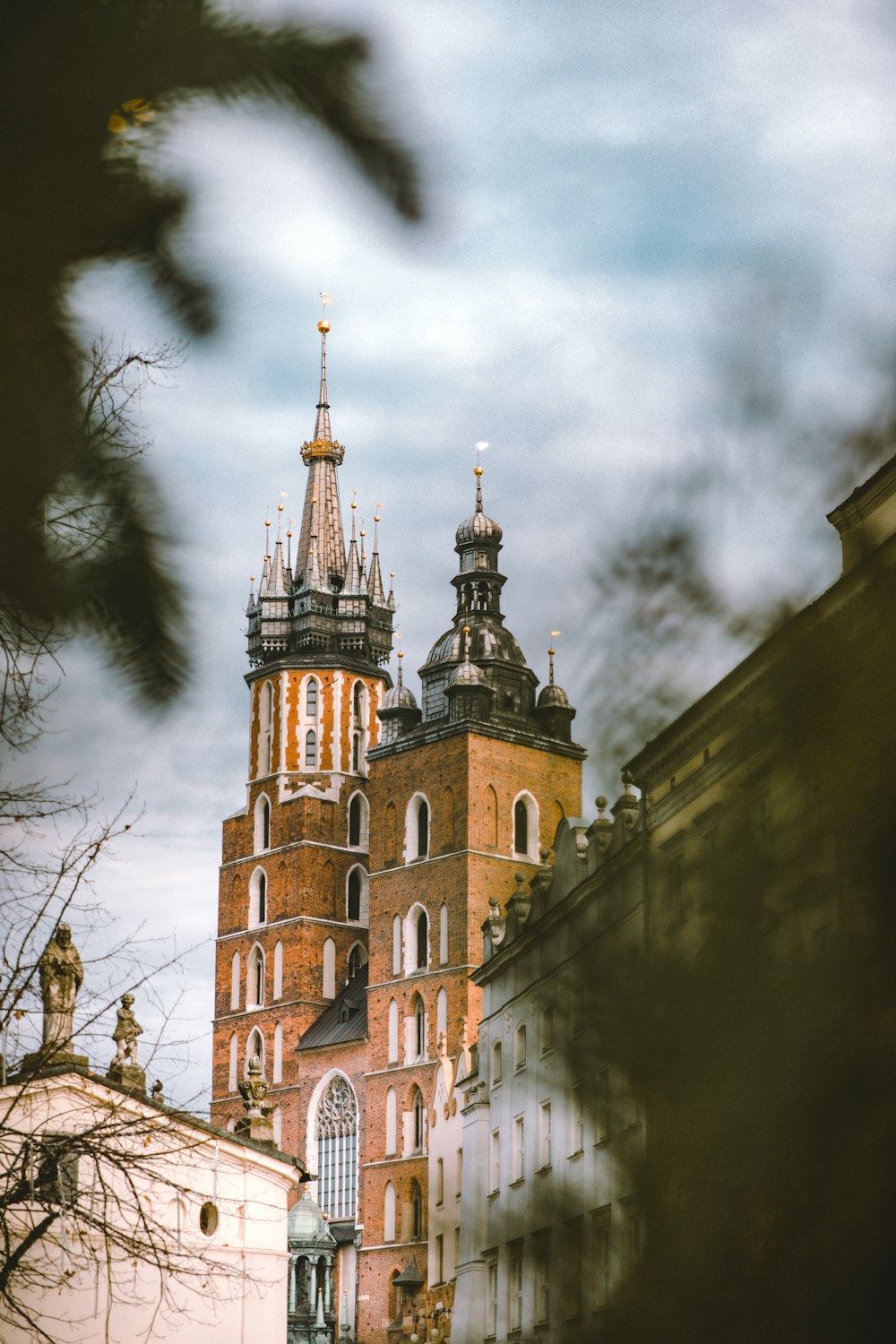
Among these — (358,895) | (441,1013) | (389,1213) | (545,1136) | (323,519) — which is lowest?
(545,1136)

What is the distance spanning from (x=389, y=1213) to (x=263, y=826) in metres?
14.4

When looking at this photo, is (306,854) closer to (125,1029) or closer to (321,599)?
(321,599)

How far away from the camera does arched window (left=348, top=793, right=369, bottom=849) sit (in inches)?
2365

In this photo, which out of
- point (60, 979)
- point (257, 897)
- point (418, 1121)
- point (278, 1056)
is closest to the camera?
point (60, 979)

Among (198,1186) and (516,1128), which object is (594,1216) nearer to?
(516,1128)

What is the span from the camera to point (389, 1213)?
50.6 meters

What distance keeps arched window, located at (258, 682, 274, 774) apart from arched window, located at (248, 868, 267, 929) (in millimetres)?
3347

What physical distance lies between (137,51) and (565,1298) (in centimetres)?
173

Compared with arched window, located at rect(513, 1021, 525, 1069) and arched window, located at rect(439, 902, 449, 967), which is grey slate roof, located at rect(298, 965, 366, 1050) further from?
arched window, located at rect(513, 1021, 525, 1069)

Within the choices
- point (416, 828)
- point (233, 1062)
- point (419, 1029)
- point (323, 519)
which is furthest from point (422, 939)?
point (323, 519)

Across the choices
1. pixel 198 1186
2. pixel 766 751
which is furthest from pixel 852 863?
pixel 198 1186

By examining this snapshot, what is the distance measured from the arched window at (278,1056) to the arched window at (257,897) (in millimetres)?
3891

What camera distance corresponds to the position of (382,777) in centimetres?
5538

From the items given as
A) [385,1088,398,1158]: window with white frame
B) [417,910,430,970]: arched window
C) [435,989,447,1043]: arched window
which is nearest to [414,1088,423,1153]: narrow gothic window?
→ [385,1088,398,1158]: window with white frame
